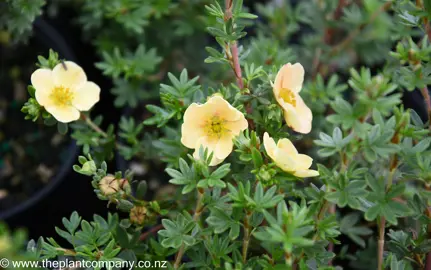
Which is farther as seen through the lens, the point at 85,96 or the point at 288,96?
the point at 85,96

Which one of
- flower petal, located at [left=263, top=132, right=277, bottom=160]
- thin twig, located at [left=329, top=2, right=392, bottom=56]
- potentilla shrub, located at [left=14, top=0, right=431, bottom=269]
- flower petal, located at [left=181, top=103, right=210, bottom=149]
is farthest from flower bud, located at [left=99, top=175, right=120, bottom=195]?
thin twig, located at [left=329, top=2, right=392, bottom=56]

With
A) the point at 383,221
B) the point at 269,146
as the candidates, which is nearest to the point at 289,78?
the point at 269,146

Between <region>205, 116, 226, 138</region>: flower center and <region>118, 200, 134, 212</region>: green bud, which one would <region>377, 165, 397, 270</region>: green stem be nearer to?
<region>205, 116, 226, 138</region>: flower center

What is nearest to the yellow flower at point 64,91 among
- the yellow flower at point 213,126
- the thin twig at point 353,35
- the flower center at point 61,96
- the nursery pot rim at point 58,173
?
the flower center at point 61,96

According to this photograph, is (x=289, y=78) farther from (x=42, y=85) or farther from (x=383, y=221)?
(x=42, y=85)

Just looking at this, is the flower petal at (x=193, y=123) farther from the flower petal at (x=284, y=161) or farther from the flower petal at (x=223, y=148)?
the flower petal at (x=284, y=161)

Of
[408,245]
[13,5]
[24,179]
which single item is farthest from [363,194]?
[24,179]
